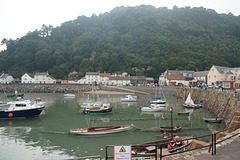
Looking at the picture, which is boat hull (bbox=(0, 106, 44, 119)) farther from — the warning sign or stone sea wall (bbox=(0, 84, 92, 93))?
stone sea wall (bbox=(0, 84, 92, 93))

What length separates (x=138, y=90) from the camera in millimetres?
75250

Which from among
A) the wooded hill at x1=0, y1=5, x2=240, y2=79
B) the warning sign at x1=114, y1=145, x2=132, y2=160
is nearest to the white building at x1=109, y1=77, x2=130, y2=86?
the wooded hill at x1=0, y1=5, x2=240, y2=79

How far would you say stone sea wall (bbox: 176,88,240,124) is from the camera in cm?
2409

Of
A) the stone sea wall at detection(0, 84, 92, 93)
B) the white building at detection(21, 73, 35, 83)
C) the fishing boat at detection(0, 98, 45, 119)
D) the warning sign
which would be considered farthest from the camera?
the white building at detection(21, 73, 35, 83)

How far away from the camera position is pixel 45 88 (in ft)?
Answer: 281

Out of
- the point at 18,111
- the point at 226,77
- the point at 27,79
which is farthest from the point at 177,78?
the point at 27,79

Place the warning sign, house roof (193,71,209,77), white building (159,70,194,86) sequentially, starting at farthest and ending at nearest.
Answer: white building (159,70,194,86), house roof (193,71,209,77), the warning sign

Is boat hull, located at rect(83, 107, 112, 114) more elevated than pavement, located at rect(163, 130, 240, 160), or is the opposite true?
pavement, located at rect(163, 130, 240, 160)

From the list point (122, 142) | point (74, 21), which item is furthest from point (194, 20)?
point (122, 142)

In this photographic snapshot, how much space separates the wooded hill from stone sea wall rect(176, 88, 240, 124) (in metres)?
57.4

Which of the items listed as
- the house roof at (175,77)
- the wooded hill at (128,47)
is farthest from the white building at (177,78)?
the wooded hill at (128,47)

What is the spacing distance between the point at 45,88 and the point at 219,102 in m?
75.9

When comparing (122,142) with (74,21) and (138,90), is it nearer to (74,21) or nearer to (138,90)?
(138,90)

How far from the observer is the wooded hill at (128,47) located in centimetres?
10969
